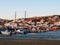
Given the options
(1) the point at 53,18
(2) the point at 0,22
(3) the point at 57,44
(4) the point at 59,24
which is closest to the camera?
(3) the point at 57,44

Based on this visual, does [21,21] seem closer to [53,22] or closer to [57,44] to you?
[53,22]

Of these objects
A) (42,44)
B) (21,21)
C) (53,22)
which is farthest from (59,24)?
(42,44)

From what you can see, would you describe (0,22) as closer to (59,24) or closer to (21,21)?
(21,21)

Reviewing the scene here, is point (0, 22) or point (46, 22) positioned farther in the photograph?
point (46, 22)

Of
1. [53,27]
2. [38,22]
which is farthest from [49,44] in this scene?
[38,22]

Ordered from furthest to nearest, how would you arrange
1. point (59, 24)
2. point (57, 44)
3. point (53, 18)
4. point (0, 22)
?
point (53, 18) < point (59, 24) < point (0, 22) < point (57, 44)

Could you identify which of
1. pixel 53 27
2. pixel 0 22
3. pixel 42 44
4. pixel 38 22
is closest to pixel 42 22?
pixel 38 22

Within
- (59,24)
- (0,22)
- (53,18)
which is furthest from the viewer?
(53,18)

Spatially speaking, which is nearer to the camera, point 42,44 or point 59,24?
point 42,44
